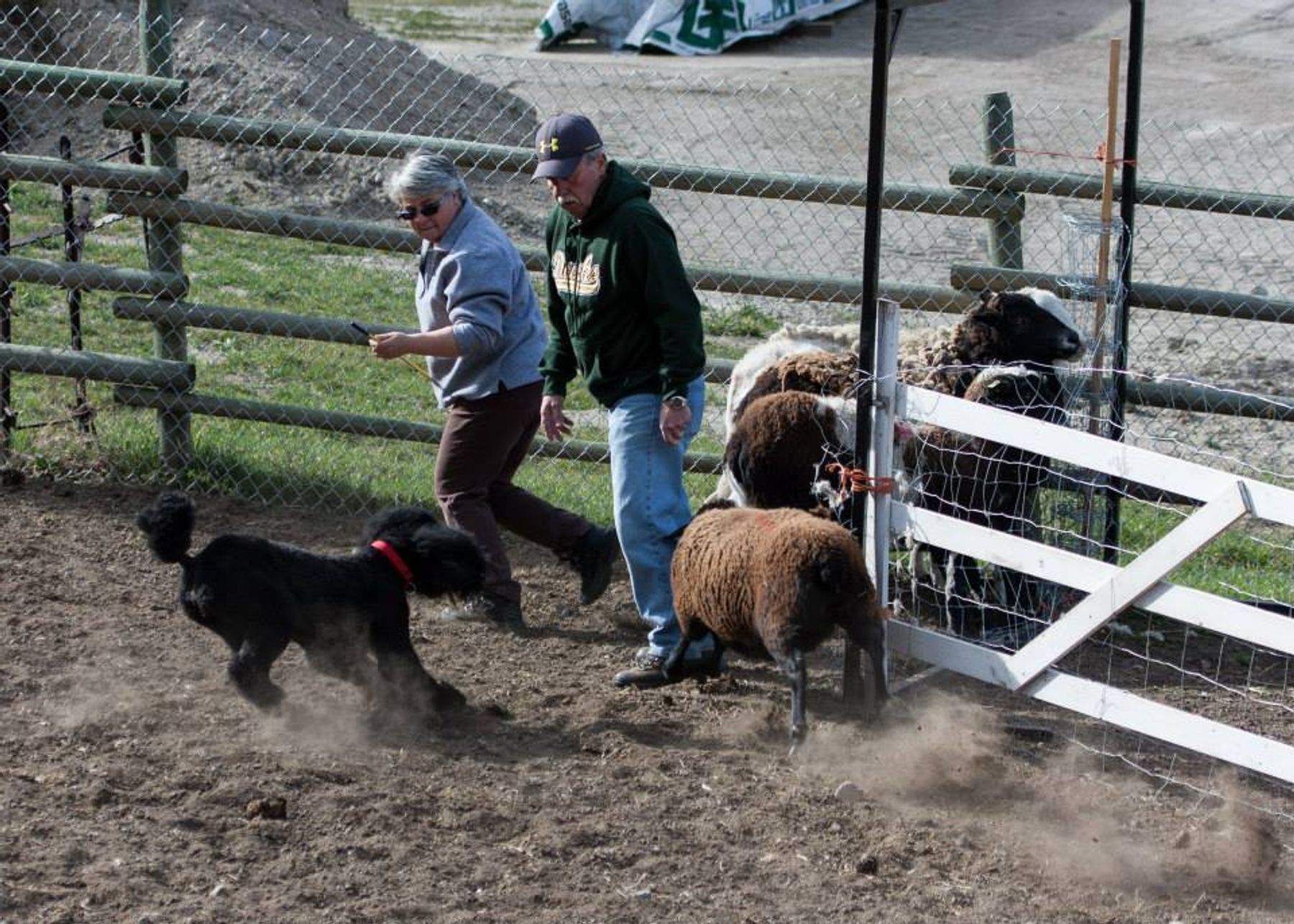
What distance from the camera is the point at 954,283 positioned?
7453 mm

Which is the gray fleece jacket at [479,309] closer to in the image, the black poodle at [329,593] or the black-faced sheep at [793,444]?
the black poodle at [329,593]

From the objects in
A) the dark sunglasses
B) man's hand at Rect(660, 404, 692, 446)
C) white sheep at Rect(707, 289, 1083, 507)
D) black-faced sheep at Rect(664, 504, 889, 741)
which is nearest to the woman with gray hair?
the dark sunglasses

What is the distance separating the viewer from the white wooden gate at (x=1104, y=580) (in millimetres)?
4680

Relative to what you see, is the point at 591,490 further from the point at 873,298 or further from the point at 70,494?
the point at 873,298

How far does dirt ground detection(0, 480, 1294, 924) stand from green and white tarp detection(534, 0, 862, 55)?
1908cm

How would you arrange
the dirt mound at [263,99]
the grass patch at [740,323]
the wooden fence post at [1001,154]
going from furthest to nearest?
1. the dirt mound at [263,99]
2. the grass patch at [740,323]
3. the wooden fence post at [1001,154]

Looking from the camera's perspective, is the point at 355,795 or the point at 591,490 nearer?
the point at 355,795

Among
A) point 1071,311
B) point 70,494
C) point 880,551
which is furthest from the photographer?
point 70,494

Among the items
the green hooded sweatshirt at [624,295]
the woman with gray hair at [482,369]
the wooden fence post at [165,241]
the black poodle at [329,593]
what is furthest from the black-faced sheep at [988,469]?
the wooden fence post at [165,241]

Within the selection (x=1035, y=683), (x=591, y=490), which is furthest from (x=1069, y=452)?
(x=591, y=490)

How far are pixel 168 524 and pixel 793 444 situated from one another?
2.47 meters

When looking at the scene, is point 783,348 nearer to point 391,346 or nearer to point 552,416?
point 552,416

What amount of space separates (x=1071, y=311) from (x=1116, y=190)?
1.83 ft

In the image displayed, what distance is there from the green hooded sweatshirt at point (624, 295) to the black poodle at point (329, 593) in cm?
84
